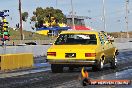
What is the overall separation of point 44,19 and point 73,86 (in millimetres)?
112168

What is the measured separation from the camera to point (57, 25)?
4700 inches

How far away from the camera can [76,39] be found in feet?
61.8

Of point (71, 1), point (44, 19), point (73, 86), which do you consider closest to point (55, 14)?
point (44, 19)

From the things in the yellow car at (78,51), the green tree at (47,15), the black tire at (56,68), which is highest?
the green tree at (47,15)

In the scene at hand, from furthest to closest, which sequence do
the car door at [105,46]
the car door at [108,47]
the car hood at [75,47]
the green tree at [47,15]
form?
1. the green tree at [47,15]
2. the car door at [108,47]
3. the car door at [105,46]
4. the car hood at [75,47]

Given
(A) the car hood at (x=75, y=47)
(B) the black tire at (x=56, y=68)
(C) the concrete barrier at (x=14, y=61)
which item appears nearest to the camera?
(A) the car hood at (x=75, y=47)

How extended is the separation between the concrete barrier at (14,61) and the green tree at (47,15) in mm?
98356

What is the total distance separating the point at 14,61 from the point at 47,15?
10364cm

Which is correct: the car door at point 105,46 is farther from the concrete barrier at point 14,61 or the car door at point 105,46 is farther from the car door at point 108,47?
the concrete barrier at point 14,61

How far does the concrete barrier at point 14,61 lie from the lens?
21.3 metres

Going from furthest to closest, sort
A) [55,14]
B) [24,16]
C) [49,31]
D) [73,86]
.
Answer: [24,16] < [55,14] < [49,31] < [73,86]

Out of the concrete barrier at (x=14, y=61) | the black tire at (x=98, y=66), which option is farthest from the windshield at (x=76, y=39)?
the concrete barrier at (x=14, y=61)

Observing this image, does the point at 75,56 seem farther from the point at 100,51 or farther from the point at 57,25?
the point at 57,25

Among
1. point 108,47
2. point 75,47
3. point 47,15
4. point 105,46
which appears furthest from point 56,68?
point 47,15
